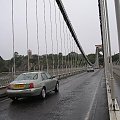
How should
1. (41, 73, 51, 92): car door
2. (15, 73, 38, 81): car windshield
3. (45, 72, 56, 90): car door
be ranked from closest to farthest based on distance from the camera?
(15, 73, 38, 81): car windshield → (41, 73, 51, 92): car door → (45, 72, 56, 90): car door

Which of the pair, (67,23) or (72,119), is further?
(67,23)

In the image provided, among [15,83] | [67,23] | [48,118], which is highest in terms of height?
[67,23]

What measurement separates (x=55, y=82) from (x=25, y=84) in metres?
4.13

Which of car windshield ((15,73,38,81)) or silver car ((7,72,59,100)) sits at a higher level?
car windshield ((15,73,38,81))

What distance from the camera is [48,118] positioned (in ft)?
28.8

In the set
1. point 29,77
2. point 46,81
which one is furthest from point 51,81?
point 29,77

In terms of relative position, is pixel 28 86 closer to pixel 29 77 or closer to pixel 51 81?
pixel 29 77

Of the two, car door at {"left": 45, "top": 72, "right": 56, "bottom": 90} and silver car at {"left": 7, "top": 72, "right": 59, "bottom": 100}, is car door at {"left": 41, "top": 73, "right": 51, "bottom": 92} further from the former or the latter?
car door at {"left": 45, "top": 72, "right": 56, "bottom": 90}

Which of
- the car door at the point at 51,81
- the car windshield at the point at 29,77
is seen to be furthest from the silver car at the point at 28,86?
the car door at the point at 51,81

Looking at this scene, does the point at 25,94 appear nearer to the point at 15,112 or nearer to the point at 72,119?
the point at 15,112

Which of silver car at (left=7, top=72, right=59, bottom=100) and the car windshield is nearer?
silver car at (left=7, top=72, right=59, bottom=100)

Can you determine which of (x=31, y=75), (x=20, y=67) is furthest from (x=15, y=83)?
(x=20, y=67)

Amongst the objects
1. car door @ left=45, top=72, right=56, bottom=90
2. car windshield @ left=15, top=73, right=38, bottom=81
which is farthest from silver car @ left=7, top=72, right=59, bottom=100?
car door @ left=45, top=72, right=56, bottom=90

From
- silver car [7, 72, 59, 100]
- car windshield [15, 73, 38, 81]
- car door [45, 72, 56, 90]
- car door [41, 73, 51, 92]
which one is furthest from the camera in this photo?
car door [45, 72, 56, 90]
